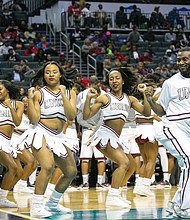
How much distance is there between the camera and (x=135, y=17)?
975 inches

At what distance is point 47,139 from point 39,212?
0.80 metres

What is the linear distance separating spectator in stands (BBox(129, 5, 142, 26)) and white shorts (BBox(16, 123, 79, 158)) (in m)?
17.6

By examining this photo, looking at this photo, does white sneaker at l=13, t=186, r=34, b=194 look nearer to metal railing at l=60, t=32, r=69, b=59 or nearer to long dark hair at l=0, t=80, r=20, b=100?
long dark hair at l=0, t=80, r=20, b=100

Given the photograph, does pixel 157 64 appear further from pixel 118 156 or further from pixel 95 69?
pixel 118 156

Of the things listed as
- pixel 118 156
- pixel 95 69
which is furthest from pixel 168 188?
pixel 95 69

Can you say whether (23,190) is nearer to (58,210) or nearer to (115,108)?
(115,108)

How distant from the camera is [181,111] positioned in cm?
687

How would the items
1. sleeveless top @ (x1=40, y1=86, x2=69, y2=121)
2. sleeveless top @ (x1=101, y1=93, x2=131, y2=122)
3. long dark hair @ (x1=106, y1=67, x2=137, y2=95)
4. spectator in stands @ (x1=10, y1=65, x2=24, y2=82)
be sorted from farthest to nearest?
spectator in stands @ (x1=10, y1=65, x2=24, y2=82) → long dark hair @ (x1=106, y1=67, x2=137, y2=95) → sleeveless top @ (x1=101, y1=93, x2=131, y2=122) → sleeveless top @ (x1=40, y1=86, x2=69, y2=121)

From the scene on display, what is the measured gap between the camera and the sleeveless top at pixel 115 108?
28.3 feet

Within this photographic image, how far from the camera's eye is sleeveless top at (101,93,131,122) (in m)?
8.64

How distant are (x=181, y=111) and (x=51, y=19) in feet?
57.3

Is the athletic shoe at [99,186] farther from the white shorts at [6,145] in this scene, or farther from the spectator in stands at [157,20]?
the spectator in stands at [157,20]

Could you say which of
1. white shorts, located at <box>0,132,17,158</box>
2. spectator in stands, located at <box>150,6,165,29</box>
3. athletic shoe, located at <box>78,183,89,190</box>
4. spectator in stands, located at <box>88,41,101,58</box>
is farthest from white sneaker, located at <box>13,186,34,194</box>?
spectator in stands, located at <box>150,6,165,29</box>

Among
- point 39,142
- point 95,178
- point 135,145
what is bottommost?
point 95,178
